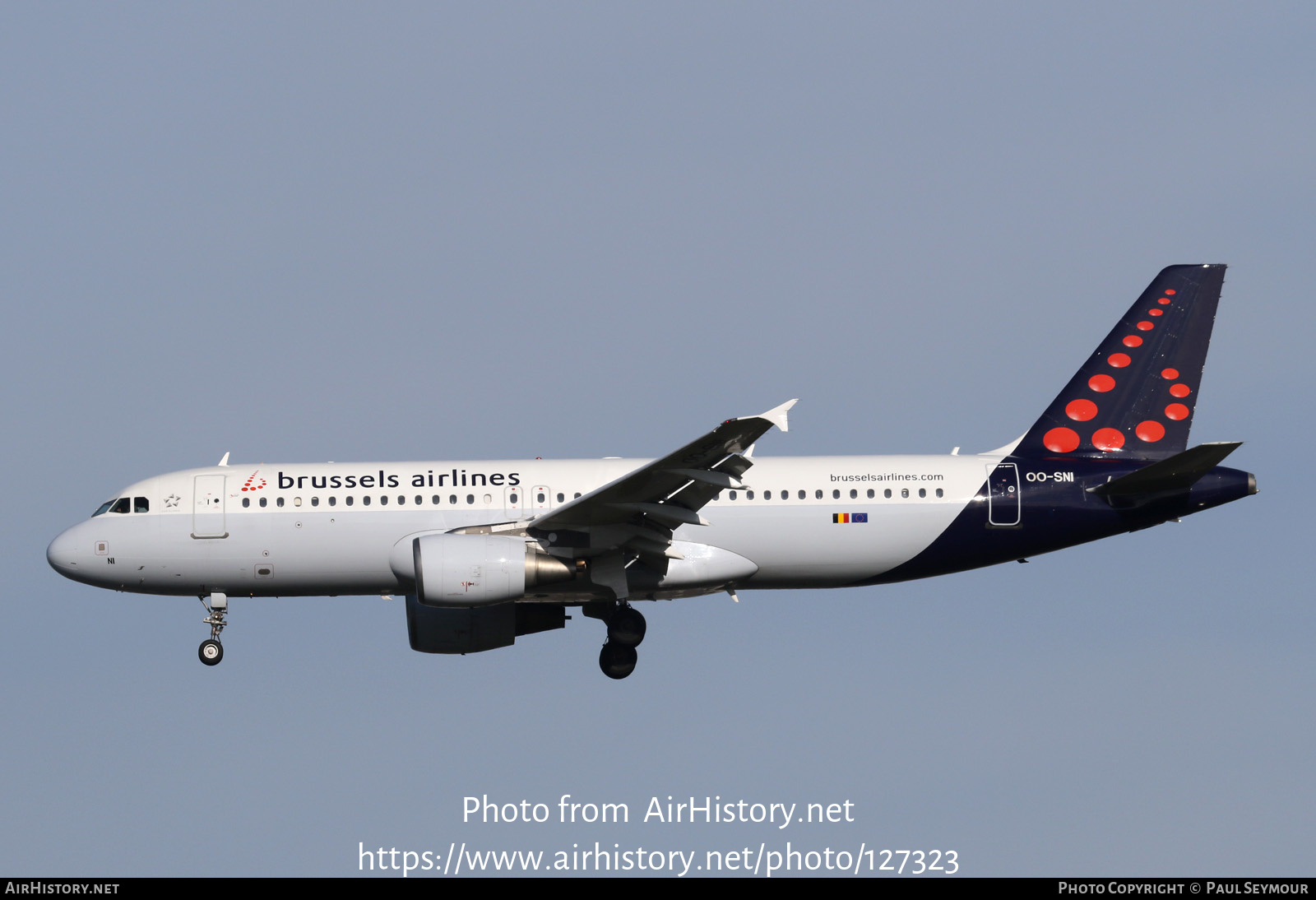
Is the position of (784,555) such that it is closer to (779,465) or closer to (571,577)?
(779,465)

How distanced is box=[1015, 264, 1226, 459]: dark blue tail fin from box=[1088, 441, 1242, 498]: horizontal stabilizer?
149 centimetres

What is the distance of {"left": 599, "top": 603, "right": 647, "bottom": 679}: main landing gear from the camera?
2694 cm

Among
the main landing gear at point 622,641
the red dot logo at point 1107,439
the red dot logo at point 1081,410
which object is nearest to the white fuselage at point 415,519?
the main landing gear at point 622,641

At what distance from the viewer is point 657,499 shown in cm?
2488

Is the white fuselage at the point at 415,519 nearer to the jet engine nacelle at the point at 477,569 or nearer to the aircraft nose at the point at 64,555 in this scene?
the aircraft nose at the point at 64,555

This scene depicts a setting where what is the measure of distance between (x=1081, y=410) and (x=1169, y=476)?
8.79ft

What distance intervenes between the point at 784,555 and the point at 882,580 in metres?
1.99

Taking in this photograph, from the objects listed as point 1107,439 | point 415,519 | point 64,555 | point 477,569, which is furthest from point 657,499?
point 64,555

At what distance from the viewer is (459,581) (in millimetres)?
24703

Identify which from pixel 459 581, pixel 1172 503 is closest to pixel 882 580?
pixel 1172 503

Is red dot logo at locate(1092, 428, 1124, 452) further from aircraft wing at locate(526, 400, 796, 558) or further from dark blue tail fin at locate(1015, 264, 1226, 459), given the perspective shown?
aircraft wing at locate(526, 400, 796, 558)

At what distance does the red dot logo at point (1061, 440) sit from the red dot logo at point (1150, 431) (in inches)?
52.5

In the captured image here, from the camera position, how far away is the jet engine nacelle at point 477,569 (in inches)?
973

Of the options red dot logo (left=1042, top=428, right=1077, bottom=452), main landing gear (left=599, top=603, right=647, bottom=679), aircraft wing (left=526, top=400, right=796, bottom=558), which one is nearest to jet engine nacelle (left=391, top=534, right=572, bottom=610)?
aircraft wing (left=526, top=400, right=796, bottom=558)
